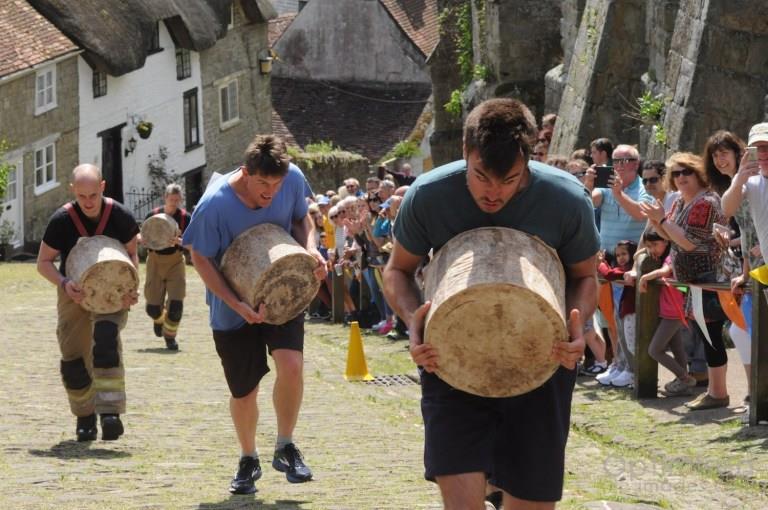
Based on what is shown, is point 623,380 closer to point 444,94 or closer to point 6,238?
point 444,94

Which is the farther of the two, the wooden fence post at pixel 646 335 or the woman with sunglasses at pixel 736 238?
the wooden fence post at pixel 646 335

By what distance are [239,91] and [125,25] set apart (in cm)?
1035

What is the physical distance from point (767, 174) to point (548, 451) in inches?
158

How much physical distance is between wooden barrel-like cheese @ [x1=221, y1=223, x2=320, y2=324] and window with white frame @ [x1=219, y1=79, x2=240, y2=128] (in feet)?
151

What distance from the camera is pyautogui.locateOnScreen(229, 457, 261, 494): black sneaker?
29.0ft

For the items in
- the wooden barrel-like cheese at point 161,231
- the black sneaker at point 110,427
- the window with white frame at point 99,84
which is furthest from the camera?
the window with white frame at point 99,84

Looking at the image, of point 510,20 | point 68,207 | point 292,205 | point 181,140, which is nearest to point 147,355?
point 68,207

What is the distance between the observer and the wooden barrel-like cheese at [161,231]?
18.1 metres

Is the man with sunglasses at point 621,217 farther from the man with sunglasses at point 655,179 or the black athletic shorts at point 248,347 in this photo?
the black athletic shorts at point 248,347

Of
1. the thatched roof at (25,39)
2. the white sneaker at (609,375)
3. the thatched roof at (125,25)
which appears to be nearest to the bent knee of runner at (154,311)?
the white sneaker at (609,375)

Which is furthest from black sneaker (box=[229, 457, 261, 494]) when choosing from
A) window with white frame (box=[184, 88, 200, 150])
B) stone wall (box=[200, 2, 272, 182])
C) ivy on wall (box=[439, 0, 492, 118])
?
stone wall (box=[200, 2, 272, 182])

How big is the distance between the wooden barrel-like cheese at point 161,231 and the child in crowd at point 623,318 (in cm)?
644

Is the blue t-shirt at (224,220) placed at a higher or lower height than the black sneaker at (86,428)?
higher

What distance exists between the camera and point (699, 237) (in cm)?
1120
